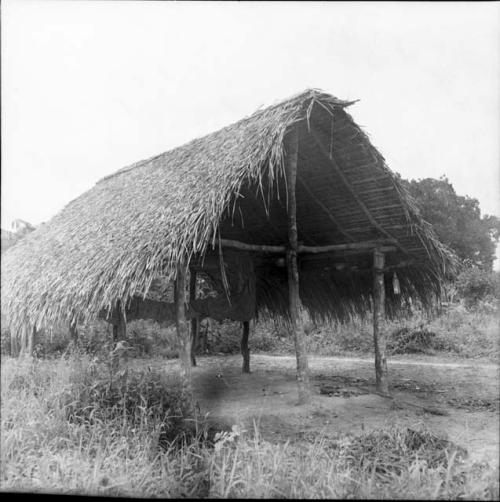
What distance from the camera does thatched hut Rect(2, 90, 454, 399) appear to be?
4.49m

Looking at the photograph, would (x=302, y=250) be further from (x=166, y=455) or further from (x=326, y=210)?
(x=166, y=455)

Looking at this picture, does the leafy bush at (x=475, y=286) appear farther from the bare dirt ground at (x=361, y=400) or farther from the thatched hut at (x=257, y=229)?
the bare dirt ground at (x=361, y=400)

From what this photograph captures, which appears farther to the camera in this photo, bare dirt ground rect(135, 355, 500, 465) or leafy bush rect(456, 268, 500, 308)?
leafy bush rect(456, 268, 500, 308)

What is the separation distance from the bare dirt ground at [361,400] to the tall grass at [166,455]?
0.35 metres

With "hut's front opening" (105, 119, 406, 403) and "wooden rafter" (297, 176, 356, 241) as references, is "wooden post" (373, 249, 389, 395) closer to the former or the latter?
"hut's front opening" (105, 119, 406, 403)

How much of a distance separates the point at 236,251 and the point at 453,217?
2.83 meters

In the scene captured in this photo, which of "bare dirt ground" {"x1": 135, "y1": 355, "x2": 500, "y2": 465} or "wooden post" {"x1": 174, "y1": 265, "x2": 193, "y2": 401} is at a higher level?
"wooden post" {"x1": 174, "y1": 265, "x2": 193, "y2": 401}

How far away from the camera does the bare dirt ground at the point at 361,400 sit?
3.98 meters

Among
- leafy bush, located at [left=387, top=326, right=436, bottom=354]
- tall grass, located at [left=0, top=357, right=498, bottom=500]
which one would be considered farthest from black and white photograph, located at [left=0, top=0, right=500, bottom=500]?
leafy bush, located at [left=387, top=326, right=436, bottom=354]

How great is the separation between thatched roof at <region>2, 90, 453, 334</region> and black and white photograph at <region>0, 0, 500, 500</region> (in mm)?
32

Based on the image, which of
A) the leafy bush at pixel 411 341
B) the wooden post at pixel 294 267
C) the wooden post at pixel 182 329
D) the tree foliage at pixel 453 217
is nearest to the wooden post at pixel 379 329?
the tree foliage at pixel 453 217

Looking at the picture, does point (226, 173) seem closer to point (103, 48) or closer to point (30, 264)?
point (103, 48)

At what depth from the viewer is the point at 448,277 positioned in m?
6.17

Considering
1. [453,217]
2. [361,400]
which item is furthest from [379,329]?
[453,217]
